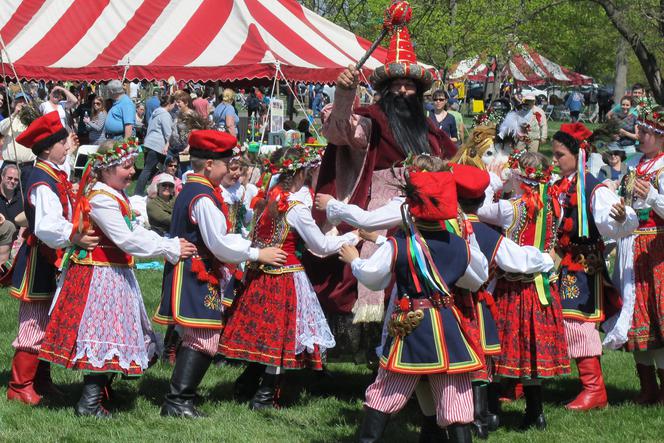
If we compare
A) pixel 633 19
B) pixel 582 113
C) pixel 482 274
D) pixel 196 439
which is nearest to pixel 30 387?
pixel 196 439

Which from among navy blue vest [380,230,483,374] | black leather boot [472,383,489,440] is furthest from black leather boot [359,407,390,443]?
black leather boot [472,383,489,440]

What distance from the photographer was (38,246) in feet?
18.1

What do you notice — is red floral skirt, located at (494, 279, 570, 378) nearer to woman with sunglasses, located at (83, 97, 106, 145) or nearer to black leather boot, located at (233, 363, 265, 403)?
black leather boot, located at (233, 363, 265, 403)

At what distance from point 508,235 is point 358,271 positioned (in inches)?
56.1

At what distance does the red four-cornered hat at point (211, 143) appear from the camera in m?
5.35

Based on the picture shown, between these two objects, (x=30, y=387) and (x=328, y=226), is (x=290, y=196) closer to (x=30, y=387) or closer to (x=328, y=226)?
(x=328, y=226)

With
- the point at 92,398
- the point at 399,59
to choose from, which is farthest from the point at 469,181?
the point at 92,398

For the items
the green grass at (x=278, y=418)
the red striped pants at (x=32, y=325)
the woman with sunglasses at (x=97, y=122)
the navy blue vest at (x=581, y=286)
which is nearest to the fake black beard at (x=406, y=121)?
the navy blue vest at (x=581, y=286)

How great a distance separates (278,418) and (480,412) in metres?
1.15

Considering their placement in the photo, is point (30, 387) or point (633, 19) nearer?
point (30, 387)

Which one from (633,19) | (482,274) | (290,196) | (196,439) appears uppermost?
(633,19)

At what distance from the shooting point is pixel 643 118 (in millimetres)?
5816

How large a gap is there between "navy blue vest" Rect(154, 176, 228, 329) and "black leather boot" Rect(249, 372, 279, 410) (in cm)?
49

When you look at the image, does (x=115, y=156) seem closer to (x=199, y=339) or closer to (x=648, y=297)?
(x=199, y=339)
